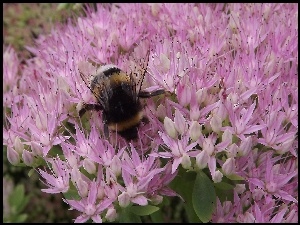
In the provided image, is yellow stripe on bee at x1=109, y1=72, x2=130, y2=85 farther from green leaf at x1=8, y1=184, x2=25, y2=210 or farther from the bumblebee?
green leaf at x1=8, y1=184, x2=25, y2=210

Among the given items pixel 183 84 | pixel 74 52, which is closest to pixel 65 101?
pixel 74 52

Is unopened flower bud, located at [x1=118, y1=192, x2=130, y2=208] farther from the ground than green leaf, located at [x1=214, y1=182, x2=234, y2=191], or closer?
farther from the ground

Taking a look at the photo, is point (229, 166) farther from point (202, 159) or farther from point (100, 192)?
point (100, 192)

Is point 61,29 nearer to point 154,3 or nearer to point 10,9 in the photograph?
point 154,3

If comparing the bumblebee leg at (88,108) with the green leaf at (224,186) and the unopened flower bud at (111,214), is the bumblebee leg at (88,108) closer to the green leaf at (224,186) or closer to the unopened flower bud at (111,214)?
the unopened flower bud at (111,214)

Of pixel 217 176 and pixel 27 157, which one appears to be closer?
pixel 217 176

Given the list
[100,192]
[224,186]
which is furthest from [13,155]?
[224,186]

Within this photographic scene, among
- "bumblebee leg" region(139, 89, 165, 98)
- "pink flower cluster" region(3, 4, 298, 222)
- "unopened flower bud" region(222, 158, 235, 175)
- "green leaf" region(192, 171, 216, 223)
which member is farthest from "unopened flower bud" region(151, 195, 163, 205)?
"bumblebee leg" region(139, 89, 165, 98)

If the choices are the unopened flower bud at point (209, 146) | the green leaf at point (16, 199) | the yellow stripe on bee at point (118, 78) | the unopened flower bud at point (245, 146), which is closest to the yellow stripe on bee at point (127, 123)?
the yellow stripe on bee at point (118, 78)
